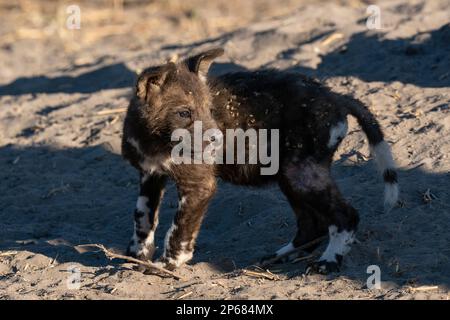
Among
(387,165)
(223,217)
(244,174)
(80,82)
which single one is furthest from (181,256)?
(80,82)

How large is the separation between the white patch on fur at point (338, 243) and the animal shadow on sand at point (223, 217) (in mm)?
130

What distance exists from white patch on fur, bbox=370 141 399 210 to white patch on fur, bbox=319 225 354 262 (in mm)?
500

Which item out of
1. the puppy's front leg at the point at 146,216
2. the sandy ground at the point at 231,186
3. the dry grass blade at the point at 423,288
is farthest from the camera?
the puppy's front leg at the point at 146,216

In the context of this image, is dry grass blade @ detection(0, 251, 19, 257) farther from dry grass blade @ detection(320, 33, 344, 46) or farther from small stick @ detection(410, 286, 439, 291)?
dry grass blade @ detection(320, 33, 344, 46)

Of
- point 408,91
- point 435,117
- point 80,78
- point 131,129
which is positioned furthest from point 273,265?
point 80,78

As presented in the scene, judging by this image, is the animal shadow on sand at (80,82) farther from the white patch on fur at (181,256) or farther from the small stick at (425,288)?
the small stick at (425,288)

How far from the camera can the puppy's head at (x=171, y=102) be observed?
720cm

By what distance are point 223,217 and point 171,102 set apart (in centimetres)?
149

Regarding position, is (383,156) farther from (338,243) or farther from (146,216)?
(146,216)

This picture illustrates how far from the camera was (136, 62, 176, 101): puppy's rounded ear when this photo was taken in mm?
7062

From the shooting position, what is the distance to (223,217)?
27.3 feet

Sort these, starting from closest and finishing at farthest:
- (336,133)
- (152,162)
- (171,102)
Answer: (336,133), (152,162), (171,102)

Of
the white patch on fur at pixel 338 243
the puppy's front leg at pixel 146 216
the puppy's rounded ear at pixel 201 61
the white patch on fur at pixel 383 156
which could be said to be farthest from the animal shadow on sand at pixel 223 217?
the puppy's rounded ear at pixel 201 61
